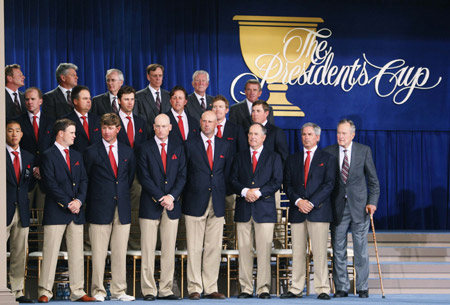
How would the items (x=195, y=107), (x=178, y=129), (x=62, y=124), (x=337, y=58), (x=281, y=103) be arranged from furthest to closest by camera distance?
(x=337, y=58) < (x=281, y=103) < (x=195, y=107) < (x=178, y=129) < (x=62, y=124)

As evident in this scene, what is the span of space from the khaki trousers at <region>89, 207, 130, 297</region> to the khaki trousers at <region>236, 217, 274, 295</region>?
1.06 m

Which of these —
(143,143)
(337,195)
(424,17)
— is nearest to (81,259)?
(143,143)

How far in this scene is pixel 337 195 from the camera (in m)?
7.47

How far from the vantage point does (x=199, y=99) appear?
8398 mm

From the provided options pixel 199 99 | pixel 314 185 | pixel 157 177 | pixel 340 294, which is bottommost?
pixel 340 294

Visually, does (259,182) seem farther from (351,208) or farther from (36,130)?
(36,130)

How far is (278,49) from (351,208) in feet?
13.8

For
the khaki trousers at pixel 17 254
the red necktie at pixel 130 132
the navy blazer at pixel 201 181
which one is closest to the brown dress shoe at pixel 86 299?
the khaki trousers at pixel 17 254

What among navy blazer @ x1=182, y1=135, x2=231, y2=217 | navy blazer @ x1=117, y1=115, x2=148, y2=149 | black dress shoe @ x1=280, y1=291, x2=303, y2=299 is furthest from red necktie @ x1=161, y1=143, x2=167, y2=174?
black dress shoe @ x1=280, y1=291, x2=303, y2=299

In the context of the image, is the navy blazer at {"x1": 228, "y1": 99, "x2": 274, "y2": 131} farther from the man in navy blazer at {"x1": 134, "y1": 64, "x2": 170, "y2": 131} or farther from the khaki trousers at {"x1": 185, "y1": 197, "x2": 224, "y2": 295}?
the khaki trousers at {"x1": 185, "y1": 197, "x2": 224, "y2": 295}

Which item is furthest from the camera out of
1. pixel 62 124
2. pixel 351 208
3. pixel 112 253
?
pixel 351 208

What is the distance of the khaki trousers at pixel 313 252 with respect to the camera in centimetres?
727

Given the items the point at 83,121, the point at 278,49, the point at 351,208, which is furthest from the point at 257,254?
the point at 278,49

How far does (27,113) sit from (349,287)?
135 inches
